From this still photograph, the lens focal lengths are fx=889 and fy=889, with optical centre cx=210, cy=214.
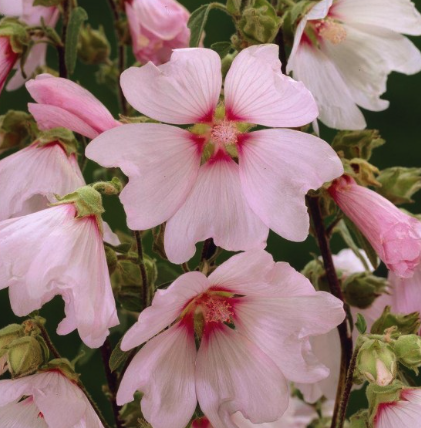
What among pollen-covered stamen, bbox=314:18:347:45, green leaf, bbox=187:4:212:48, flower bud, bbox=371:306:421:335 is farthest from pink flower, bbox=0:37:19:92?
flower bud, bbox=371:306:421:335

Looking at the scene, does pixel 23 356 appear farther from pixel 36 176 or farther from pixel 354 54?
pixel 354 54

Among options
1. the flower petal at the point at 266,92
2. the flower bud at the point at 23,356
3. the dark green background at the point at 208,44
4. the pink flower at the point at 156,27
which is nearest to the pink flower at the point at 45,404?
the flower bud at the point at 23,356

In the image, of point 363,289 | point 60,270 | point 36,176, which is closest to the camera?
point 60,270

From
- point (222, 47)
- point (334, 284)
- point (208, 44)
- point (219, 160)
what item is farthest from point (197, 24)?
point (208, 44)

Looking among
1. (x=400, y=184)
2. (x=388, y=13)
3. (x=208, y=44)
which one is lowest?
(x=208, y=44)

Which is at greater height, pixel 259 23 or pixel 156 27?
pixel 259 23

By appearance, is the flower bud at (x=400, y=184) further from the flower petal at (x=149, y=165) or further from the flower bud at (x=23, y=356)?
the flower bud at (x=23, y=356)

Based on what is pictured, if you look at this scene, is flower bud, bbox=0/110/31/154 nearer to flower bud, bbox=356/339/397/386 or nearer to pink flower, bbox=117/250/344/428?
pink flower, bbox=117/250/344/428
